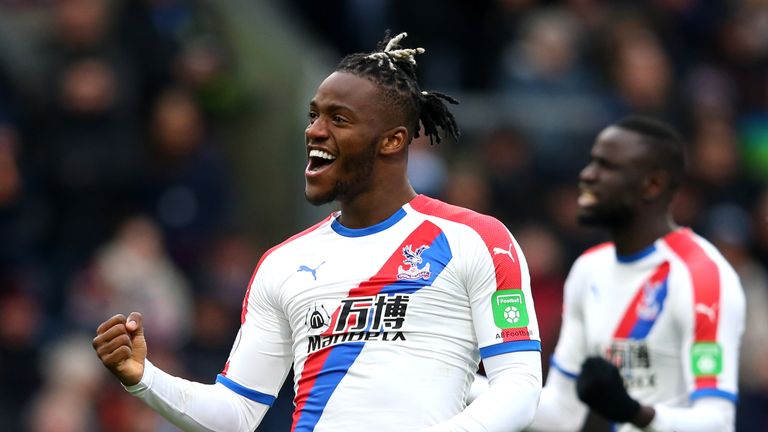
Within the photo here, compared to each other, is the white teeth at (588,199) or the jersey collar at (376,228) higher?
the jersey collar at (376,228)

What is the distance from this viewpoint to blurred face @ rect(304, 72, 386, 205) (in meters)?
5.86

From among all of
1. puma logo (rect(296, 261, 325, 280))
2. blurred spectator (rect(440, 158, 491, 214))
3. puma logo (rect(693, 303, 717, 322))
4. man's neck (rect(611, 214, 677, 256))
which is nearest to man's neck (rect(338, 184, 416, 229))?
puma logo (rect(296, 261, 325, 280))

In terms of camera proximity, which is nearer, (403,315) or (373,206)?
(403,315)

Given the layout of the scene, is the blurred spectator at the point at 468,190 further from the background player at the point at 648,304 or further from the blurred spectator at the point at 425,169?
the background player at the point at 648,304

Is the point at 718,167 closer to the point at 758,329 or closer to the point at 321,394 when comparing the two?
the point at 758,329

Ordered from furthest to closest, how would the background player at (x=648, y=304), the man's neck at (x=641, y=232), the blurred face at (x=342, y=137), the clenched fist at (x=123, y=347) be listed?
the man's neck at (x=641, y=232), the background player at (x=648, y=304), the blurred face at (x=342, y=137), the clenched fist at (x=123, y=347)

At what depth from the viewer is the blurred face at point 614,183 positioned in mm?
7617

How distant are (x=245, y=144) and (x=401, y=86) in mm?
8227

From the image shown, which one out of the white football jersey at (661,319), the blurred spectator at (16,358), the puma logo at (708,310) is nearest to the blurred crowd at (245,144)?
the blurred spectator at (16,358)

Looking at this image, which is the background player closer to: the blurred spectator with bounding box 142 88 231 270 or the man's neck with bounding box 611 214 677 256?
the man's neck with bounding box 611 214 677 256

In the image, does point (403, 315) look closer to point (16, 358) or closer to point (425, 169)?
point (16, 358)

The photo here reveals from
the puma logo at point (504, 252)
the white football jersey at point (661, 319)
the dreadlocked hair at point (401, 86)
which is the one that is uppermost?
the dreadlocked hair at point (401, 86)

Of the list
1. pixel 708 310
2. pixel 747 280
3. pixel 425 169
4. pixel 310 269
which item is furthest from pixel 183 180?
pixel 310 269

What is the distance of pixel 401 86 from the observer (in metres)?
5.99
